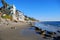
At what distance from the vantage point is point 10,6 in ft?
392

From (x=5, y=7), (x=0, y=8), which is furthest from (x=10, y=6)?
(x=0, y=8)

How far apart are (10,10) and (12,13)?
6.21 meters

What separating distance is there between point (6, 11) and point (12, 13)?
→ 618cm

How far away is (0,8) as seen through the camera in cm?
10988

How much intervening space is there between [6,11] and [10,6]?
9845mm

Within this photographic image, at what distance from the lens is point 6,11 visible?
365 feet

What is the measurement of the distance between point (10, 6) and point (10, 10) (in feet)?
23.0

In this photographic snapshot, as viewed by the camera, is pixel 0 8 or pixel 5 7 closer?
pixel 0 8

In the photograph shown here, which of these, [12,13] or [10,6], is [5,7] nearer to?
[10,6]

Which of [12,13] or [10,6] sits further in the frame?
[10,6]

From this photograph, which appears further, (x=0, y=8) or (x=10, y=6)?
(x=10, y=6)

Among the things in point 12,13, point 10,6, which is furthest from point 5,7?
point 12,13

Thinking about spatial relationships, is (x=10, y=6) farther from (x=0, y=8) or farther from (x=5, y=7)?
(x=0, y=8)

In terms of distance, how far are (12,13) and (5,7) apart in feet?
40.4
